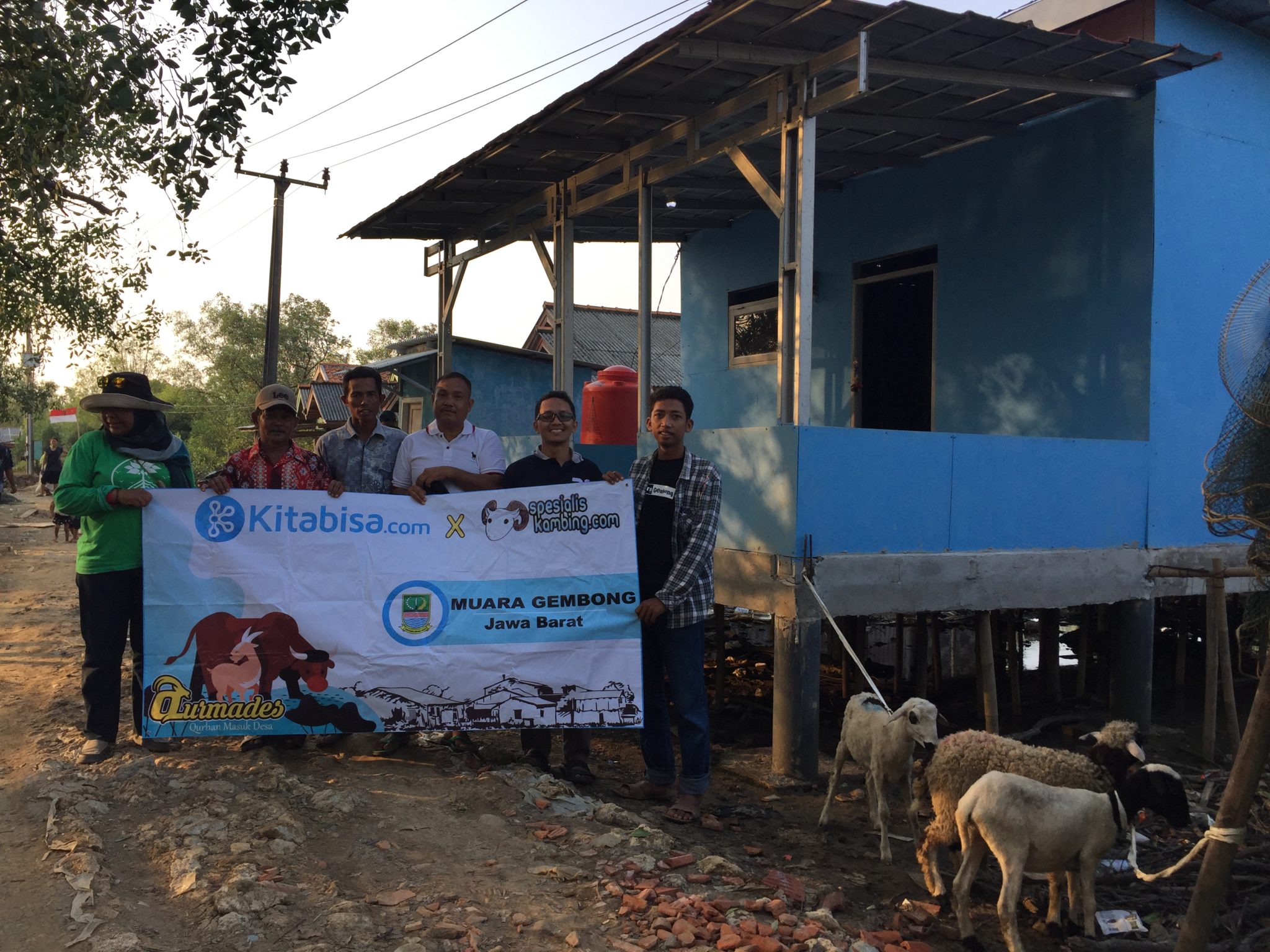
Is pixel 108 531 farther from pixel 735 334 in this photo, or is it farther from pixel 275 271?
A: pixel 275 271

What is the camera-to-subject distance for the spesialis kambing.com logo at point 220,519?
5305 mm

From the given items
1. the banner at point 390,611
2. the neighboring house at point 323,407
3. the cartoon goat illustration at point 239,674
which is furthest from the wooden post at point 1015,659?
the neighboring house at point 323,407

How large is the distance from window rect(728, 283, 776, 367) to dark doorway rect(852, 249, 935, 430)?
123 cm

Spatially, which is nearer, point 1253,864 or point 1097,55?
point 1253,864

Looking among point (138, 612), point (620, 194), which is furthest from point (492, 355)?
point (138, 612)

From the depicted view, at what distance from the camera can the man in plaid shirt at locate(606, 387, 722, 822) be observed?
17.0ft

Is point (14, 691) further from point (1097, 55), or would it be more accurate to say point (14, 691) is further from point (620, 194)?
point (1097, 55)

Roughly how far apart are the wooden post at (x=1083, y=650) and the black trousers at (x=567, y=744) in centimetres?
608

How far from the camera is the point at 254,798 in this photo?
4.69 m

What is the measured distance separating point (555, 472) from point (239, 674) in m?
2.00

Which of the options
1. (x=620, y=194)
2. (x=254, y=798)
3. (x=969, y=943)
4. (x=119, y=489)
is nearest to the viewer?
(x=969, y=943)

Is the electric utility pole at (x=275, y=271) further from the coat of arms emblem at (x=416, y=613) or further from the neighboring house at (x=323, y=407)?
the coat of arms emblem at (x=416, y=613)

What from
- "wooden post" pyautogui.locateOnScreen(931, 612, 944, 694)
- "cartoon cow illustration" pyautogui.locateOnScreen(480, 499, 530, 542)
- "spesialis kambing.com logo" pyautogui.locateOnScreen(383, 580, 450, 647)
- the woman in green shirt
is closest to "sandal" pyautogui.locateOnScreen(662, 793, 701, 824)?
"spesialis kambing.com logo" pyautogui.locateOnScreen(383, 580, 450, 647)

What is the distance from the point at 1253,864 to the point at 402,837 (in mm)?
4341
